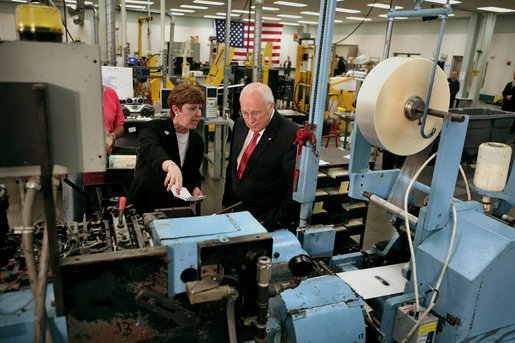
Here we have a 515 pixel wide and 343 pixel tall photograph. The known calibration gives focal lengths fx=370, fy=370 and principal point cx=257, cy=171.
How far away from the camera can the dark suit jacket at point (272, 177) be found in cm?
218

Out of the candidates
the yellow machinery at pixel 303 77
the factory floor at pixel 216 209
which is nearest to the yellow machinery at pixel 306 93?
the yellow machinery at pixel 303 77

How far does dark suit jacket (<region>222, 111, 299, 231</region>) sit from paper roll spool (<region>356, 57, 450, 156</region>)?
615mm

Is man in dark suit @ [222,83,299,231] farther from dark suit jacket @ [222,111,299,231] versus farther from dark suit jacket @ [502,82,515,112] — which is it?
dark suit jacket @ [502,82,515,112]

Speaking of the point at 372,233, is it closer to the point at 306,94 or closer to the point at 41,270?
the point at 41,270

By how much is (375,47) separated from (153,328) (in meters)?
15.0

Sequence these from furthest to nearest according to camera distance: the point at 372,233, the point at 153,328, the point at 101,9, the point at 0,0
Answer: the point at 0,0
the point at 101,9
the point at 372,233
the point at 153,328

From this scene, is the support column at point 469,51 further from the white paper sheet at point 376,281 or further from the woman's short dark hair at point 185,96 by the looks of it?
the woman's short dark hair at point 185,96

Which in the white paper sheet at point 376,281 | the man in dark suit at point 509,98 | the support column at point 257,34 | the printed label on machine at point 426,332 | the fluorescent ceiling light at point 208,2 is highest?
the fluorescent ceiling light at point 208,2

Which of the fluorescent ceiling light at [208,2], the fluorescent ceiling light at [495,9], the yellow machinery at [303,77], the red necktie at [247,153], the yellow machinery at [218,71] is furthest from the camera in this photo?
the fluorescent ceiling light at [208,2]

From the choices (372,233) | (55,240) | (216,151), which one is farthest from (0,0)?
(55,240)

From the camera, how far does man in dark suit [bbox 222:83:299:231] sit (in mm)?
2174

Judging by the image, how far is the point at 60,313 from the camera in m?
0.89

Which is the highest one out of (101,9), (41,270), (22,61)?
(101,9)

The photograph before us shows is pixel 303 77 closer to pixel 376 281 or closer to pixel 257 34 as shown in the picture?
pixel 257 34
